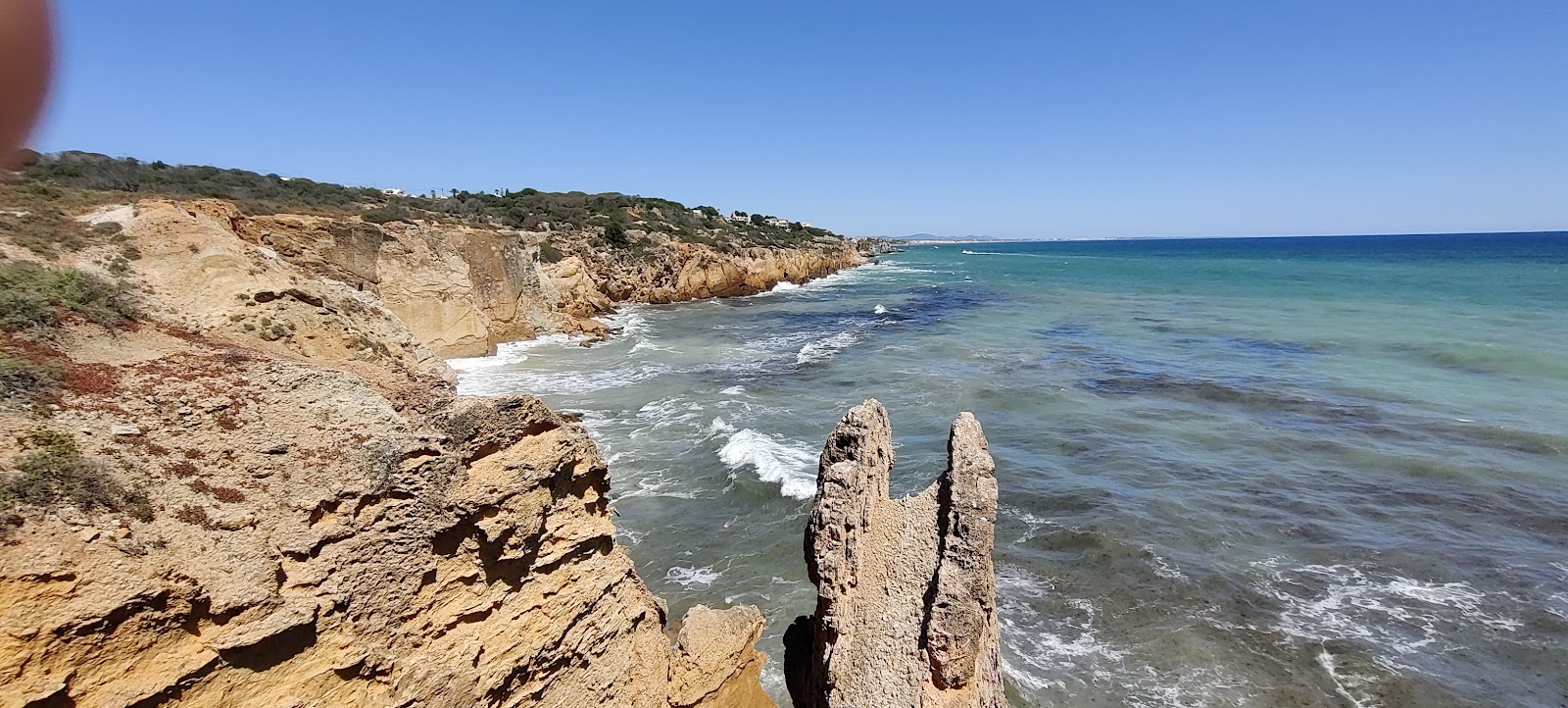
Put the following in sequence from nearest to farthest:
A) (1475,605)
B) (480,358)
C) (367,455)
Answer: (367,455) < (1475,605) < (480,358)

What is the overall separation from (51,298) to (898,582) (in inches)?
302

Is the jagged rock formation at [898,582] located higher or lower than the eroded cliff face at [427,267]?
lower

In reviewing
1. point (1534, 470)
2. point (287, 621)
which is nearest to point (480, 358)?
point (287, 621)

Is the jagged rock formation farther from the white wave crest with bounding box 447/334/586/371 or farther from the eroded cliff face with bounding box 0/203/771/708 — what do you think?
the white wave crest with bounding box 447/334/586/371

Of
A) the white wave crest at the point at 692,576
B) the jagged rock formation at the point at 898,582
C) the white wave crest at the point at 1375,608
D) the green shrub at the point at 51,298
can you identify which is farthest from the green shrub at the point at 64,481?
the white wave crest at the point at 1375,608

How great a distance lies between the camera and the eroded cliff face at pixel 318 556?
3.84m

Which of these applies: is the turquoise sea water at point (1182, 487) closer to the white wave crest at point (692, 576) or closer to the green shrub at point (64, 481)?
the white wave crest at point (692, 576)

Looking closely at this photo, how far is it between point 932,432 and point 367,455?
1442cm

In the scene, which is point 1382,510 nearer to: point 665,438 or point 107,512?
point 665,438

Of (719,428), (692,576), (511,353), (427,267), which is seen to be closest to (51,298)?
(692,576)

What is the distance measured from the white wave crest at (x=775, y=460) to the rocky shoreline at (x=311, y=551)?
238 inches

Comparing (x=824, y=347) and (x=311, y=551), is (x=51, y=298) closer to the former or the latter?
(x=311, y=551)

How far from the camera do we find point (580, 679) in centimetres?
603

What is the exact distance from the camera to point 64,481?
13.2ft
